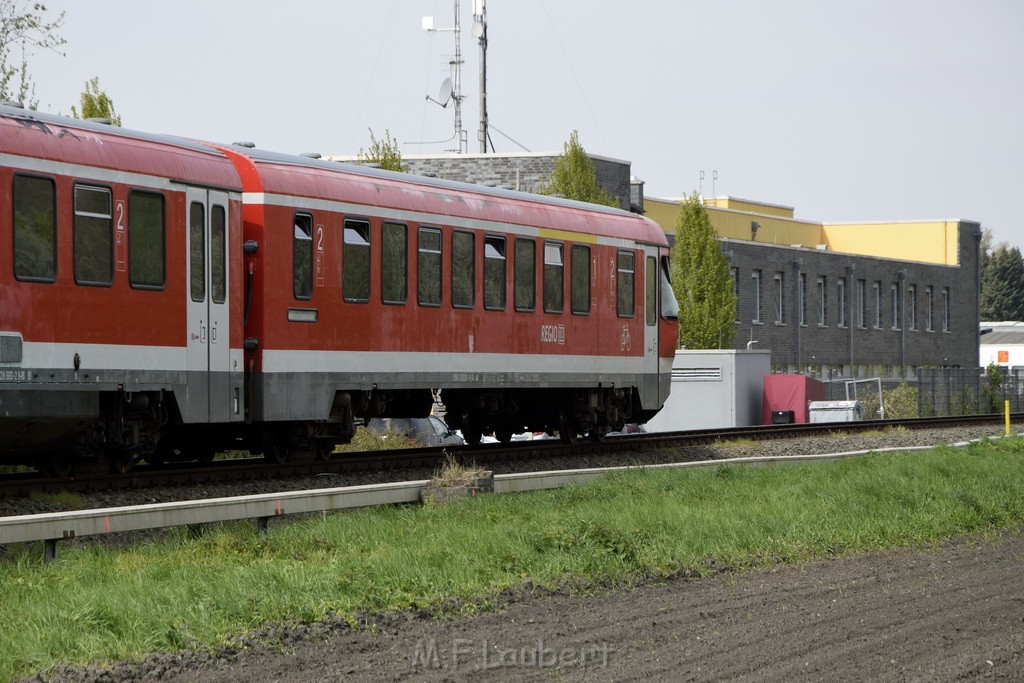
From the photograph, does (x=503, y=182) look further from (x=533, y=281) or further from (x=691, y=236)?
(x=533, y=281)

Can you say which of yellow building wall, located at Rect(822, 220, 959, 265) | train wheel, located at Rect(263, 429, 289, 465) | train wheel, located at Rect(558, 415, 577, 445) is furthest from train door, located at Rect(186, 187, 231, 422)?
yellow building wall, located at Rect(822, 220, 959, 265)

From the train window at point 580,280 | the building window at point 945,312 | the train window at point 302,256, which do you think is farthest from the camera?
the building window at point 945,312

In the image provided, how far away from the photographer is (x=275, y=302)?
16.6 m

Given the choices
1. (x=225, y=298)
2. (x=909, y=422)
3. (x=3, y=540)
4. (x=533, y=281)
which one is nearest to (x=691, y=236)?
(x=909, y=422)

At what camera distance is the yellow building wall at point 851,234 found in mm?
68062

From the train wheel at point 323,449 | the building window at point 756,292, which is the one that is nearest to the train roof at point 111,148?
the train wheel at point 323,449

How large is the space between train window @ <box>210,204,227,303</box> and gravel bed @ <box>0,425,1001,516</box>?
6.68 feet

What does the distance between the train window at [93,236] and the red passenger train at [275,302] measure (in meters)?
0.02

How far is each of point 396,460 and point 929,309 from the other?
53156mm

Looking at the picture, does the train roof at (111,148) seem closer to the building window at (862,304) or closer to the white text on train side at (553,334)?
the white text on train side at (553,334)

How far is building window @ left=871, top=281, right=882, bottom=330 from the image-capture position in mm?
63469

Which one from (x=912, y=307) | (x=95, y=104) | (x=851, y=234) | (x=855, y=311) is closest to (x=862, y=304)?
(x=855, y=311)

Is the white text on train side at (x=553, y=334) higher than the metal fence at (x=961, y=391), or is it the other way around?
the white text on train side at (x=553, y=334)

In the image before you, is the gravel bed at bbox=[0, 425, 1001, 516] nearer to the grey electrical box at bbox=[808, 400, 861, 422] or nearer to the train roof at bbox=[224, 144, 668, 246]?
the train roof at bbox=[224, 144, 668, 246]
